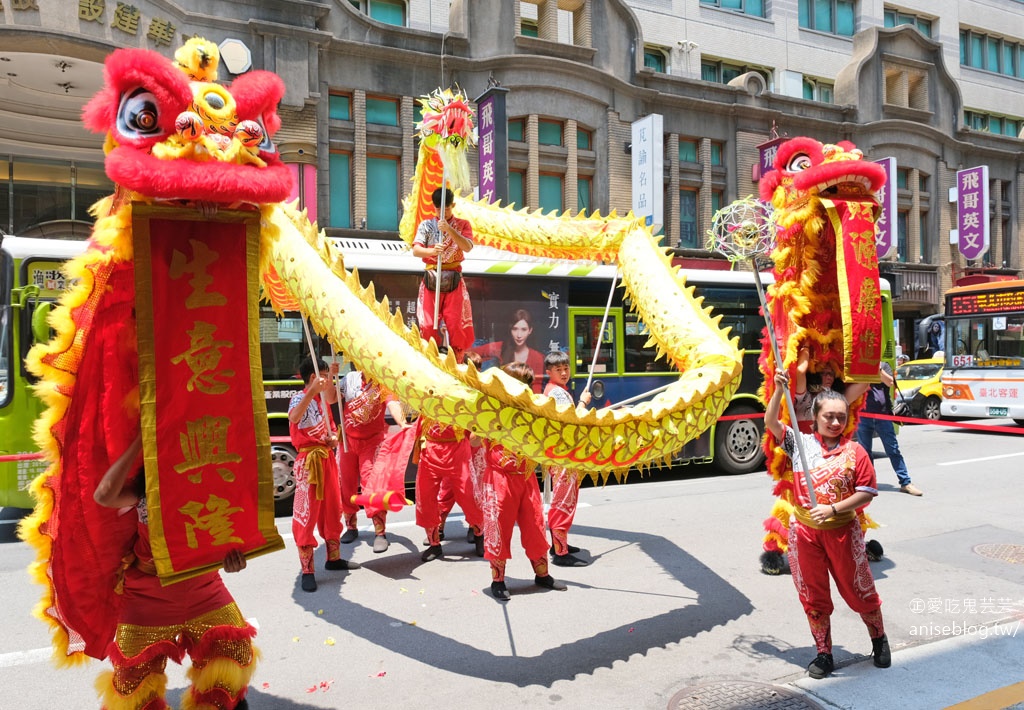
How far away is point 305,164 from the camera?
51.9ft

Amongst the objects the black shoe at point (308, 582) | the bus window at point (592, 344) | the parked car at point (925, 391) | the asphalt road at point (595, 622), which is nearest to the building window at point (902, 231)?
the parked car at point (925, 391)

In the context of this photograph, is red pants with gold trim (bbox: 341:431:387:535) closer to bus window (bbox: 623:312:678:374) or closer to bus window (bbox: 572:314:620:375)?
bus window (bbox: 572:314:620:375)

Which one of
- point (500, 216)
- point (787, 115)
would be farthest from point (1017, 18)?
point (500, 216)

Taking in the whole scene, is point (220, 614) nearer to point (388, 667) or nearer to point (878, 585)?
point (388, 667)

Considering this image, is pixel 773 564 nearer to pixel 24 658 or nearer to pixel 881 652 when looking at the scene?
pixel 881 652

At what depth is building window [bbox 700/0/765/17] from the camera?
2322 centimetres

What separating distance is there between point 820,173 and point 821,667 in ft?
10.3

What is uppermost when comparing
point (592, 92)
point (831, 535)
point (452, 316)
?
point (592, 92)

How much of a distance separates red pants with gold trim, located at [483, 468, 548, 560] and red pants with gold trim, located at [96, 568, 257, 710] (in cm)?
210

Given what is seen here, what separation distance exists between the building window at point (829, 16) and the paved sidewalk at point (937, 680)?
25419mm

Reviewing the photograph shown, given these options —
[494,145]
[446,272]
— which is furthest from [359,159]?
[446,272]

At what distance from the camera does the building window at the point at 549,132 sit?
61.9 ft

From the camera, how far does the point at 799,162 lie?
5.20 meters

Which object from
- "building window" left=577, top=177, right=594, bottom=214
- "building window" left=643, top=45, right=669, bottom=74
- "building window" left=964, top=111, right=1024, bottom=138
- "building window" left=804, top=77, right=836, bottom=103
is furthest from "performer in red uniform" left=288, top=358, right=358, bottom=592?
"building window" left=964, top=111, right=1024, bottom=138
